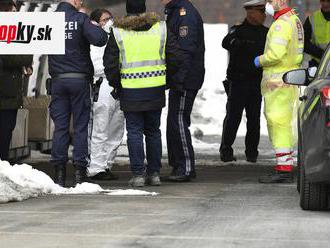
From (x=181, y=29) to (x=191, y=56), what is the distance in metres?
0.29

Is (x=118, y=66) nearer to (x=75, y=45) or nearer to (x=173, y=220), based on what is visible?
(x=75, y=45)

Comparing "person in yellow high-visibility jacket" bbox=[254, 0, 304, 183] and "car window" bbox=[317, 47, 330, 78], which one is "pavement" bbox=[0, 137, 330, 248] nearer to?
"person in yellow high-visibility jacket" bbox=[254, 0, 304, 183]

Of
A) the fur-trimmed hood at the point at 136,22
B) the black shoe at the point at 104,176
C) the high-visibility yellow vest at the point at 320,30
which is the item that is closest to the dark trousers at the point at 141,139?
the fur-trimmed hood at the point at 136,22

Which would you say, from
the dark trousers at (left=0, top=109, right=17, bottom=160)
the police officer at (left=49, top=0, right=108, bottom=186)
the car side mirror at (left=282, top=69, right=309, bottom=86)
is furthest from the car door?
the dark trousers at (left=0, top=109, right=17, bottom=160)

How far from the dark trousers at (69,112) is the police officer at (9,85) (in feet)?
2.59

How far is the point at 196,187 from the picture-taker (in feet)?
39.7

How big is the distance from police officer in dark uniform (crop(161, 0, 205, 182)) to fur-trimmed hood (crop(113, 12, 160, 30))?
29.4 inches

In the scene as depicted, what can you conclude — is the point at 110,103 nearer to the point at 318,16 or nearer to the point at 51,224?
the point at 318,16

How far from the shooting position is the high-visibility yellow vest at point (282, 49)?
40.4 ft

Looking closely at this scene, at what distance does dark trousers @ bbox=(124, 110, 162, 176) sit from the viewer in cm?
1213

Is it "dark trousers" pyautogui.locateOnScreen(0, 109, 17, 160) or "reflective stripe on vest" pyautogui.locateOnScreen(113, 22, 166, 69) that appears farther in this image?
"dark trousers" pyautogui.locateOnScreen(0, 109, 17, 160)

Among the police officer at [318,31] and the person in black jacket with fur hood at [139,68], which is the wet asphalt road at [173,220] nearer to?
the person in black jacket with fur hood at [139,68]

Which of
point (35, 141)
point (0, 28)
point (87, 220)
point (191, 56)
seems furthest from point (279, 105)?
point (35, 141)

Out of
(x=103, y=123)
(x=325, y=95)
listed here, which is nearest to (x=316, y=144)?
(x=325, y=95)
